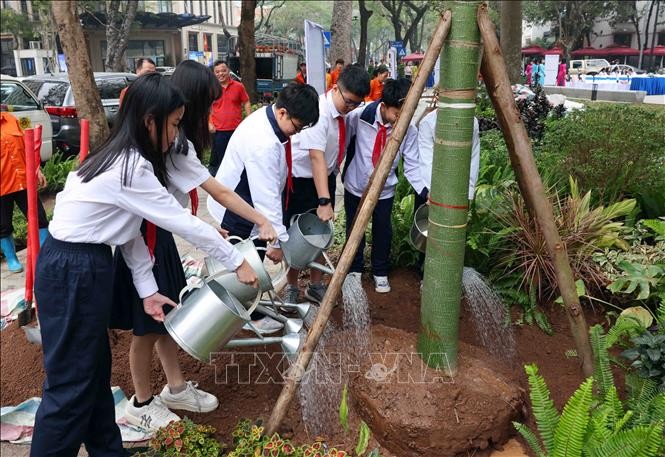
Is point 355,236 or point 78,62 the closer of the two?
point 355,236

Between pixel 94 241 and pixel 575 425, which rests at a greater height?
pixel 94 241

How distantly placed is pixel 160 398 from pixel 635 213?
10.8ft

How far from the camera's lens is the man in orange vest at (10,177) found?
451 cm

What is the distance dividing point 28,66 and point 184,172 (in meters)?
43.8

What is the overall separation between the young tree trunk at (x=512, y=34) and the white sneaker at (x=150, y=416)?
966cm

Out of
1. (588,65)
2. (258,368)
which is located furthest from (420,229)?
(588,65)

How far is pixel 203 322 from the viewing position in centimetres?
212

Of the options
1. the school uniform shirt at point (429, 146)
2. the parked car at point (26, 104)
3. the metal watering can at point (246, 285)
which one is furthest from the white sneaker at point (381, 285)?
the parked car at point (26, 104)

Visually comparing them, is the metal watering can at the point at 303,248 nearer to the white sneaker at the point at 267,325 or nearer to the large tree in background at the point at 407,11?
the white sneaker at the point at 267,325

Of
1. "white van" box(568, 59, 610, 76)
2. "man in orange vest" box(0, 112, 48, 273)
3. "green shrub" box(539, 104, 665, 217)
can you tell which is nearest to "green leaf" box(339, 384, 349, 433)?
"green shrub" box(539, 104, 665, 217)

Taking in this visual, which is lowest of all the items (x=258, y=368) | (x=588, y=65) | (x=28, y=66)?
(x=258, y=368)

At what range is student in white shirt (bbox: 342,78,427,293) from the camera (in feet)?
12.0

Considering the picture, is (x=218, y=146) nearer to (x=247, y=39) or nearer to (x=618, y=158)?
(x=247, y=39)

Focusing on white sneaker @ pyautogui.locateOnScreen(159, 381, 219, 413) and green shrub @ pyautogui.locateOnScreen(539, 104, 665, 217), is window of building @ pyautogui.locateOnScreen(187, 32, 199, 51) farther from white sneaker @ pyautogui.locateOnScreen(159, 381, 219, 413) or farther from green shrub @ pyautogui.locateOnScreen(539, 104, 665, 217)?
white sneaker @ pyautogui.locateOnScreen(159, 381, 219, 413)
